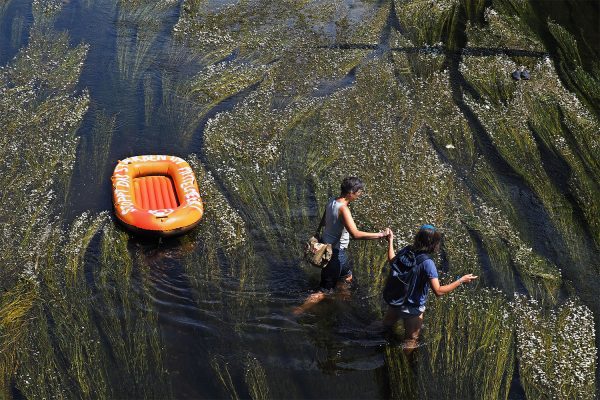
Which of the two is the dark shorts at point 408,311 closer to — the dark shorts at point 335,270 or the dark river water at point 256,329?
the dark river water at point 256,329

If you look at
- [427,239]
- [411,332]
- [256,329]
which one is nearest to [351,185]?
[427,239]

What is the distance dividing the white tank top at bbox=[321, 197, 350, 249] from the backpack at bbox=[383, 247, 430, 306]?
3.03ft

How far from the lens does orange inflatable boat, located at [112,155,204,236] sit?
397 inches

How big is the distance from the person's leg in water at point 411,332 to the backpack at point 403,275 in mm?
351

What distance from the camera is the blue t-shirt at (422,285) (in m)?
7.39

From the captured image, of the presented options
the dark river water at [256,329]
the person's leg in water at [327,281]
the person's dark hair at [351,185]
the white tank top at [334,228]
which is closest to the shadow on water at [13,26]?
the dark river water at [256,329]

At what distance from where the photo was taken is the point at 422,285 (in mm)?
7582

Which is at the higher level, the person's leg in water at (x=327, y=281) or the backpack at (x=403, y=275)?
the backpack at (x=403, y=275)

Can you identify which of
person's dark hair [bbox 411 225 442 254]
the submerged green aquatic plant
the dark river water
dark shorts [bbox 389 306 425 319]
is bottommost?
the submerged green aquatic plant

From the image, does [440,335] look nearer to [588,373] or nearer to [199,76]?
[588,373]

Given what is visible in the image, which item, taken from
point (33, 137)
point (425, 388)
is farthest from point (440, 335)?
point (33, 137)

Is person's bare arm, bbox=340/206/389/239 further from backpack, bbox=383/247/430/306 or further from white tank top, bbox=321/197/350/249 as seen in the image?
backpack, bbox=383/247/430/306

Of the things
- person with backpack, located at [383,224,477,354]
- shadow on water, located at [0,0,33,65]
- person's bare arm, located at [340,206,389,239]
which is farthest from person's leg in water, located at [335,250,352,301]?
shadow on water, located at [0,0,33,65]

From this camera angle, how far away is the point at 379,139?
13156 mm
